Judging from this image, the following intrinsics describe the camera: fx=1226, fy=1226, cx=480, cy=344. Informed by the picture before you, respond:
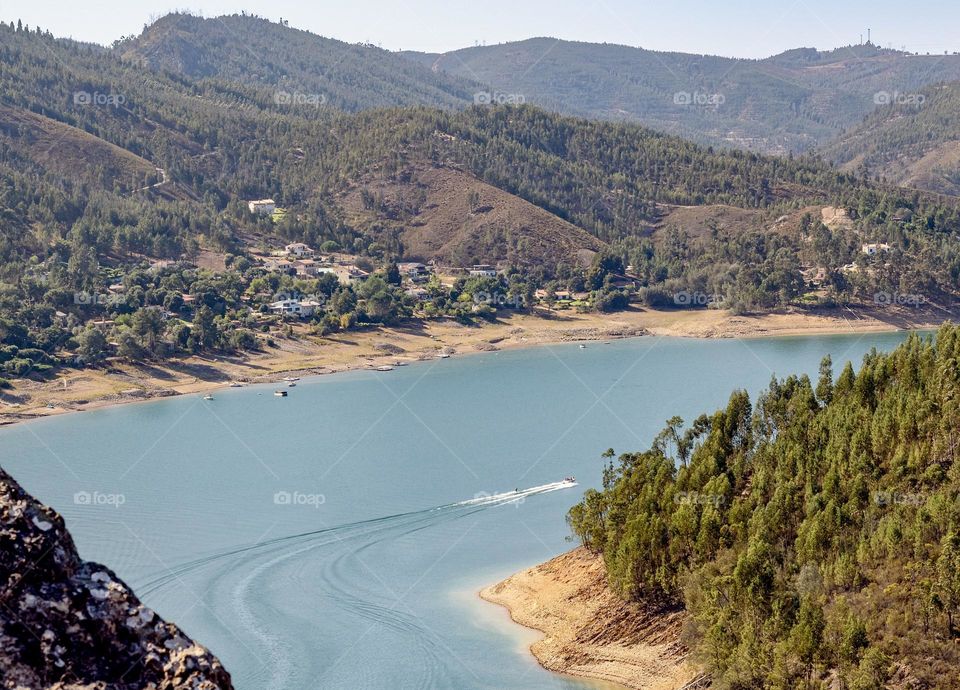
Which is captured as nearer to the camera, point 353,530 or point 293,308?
point 353,530

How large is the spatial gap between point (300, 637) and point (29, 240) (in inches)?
3746

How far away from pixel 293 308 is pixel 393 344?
10.3 meters

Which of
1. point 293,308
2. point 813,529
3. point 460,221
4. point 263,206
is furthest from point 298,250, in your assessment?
point 813,529

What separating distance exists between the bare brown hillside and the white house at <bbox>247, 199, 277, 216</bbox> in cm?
950

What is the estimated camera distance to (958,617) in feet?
109

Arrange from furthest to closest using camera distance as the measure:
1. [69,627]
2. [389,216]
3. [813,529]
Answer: [389,216] < [813,529] < [69,627]

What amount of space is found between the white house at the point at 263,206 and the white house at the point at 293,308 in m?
44.7

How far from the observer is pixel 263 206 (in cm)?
16025

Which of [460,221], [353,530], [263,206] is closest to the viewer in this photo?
[353,530]

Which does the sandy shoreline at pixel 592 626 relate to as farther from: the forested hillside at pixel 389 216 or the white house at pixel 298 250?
the white house at pixel 298 250

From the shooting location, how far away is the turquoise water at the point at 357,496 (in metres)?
42.2

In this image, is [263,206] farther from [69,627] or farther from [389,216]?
[69,627]

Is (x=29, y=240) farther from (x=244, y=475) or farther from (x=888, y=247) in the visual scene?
(x=888, y=247)

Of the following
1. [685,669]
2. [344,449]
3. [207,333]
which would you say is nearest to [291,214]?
[207,333]
